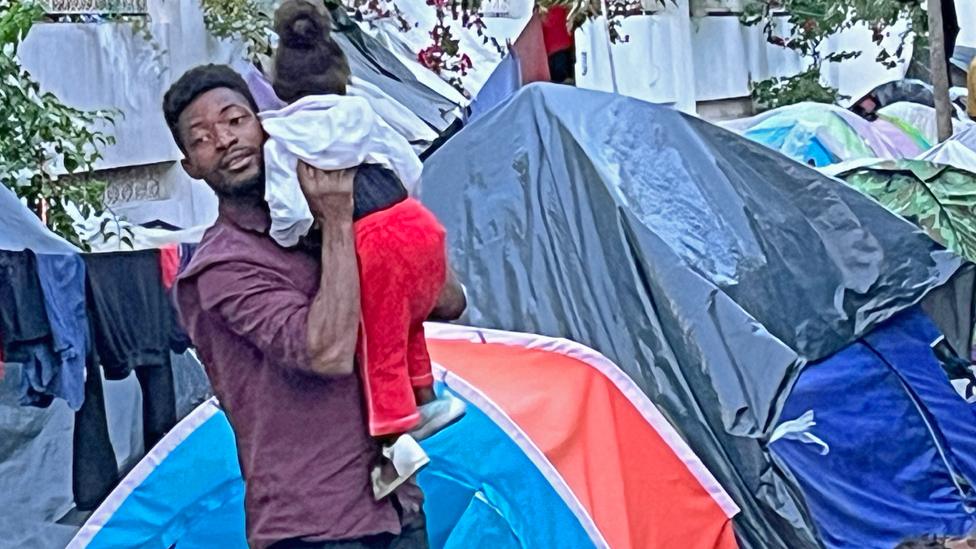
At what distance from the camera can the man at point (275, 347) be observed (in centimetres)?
264

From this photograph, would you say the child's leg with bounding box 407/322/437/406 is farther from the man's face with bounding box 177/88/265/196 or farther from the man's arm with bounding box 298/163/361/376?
the man's face with bounding box 177/88/265/196

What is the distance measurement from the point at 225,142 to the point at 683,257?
102 inches

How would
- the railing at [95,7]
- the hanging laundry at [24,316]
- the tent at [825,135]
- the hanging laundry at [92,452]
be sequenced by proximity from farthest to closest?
the tent at [825,135], the railing at [95,7], the hanging laundry at [92,452], the hanging laundry at [24,316]

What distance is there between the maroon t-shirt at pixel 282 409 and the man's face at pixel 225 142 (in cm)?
→ 5

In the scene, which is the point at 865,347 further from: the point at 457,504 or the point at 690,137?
the point at 457,504

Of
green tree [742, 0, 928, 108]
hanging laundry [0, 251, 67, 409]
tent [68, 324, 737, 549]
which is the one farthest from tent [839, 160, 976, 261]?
green tree [742, 0, 928, 108]

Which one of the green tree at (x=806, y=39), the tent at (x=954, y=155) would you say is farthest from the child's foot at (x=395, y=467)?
the green tree at (x=806, y=39)

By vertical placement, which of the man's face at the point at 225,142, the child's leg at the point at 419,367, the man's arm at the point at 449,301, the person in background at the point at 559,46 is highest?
the person in background at the point at 559,46

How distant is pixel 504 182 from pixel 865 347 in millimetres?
1405

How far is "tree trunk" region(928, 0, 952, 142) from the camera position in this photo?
27.1 feet

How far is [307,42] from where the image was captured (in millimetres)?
2941

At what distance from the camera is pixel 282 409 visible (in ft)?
8.84

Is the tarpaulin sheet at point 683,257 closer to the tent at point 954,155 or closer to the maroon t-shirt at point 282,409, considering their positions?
the tent at point 954,155

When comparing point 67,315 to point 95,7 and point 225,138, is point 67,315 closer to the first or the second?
point 225,138
